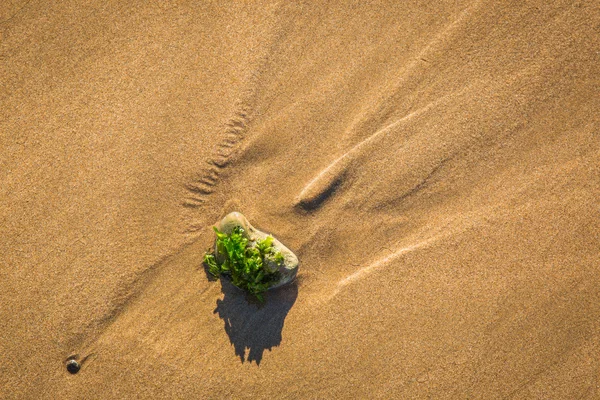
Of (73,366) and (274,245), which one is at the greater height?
(73,366)

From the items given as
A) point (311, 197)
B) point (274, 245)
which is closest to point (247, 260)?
point (274, 245)

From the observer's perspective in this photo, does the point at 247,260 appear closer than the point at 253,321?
Yes

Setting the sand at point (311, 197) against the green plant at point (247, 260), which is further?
the sand at point (311, 197)

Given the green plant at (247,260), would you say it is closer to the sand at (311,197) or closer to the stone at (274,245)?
the stone at (274,245)

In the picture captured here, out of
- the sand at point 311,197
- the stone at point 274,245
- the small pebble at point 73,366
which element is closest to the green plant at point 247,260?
the stone at point 274,245

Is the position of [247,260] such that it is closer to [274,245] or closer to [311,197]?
[274,245]

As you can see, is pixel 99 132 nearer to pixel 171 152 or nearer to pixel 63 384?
pixel 171 152

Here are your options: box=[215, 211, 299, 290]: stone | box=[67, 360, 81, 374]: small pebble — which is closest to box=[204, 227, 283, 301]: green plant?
box=[215, 211, 299, 290]: stone
